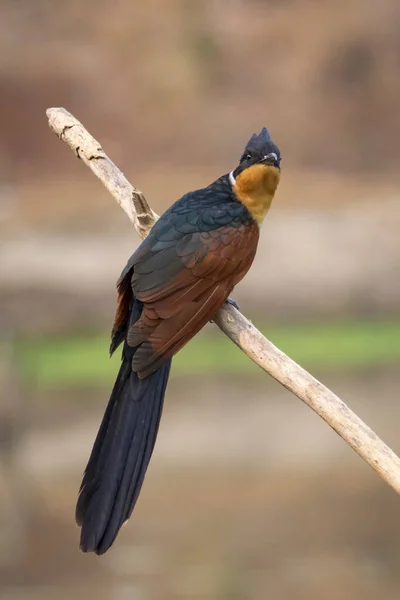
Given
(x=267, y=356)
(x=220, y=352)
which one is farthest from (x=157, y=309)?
(x=220, y=352)

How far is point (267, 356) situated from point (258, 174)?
0.24m

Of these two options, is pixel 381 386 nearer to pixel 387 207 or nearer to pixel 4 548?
pixel 387 207

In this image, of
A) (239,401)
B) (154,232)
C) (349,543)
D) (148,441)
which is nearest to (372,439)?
(148,441)

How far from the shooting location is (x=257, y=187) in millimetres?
1159

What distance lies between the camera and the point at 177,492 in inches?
124

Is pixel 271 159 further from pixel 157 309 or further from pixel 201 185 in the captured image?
pixel 201 185

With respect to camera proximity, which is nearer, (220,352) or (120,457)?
(120,457)

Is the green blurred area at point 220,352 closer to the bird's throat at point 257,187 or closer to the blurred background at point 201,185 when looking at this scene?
the blurred background at point 201,185

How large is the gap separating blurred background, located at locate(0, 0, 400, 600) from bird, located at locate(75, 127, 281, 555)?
7.18 feet

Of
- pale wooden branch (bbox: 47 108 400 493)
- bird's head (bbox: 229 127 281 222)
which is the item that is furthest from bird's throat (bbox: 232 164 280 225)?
pale wooden branch (bbox: 47 108 400 493)

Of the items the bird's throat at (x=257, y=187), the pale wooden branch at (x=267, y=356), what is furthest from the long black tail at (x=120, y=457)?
the bird's throat at (x=257, y=187)

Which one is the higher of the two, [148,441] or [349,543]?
[349,543]

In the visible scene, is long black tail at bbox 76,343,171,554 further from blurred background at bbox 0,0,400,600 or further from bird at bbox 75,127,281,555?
blurred background at bbox 0,0,400,600

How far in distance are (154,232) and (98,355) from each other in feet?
7.71
